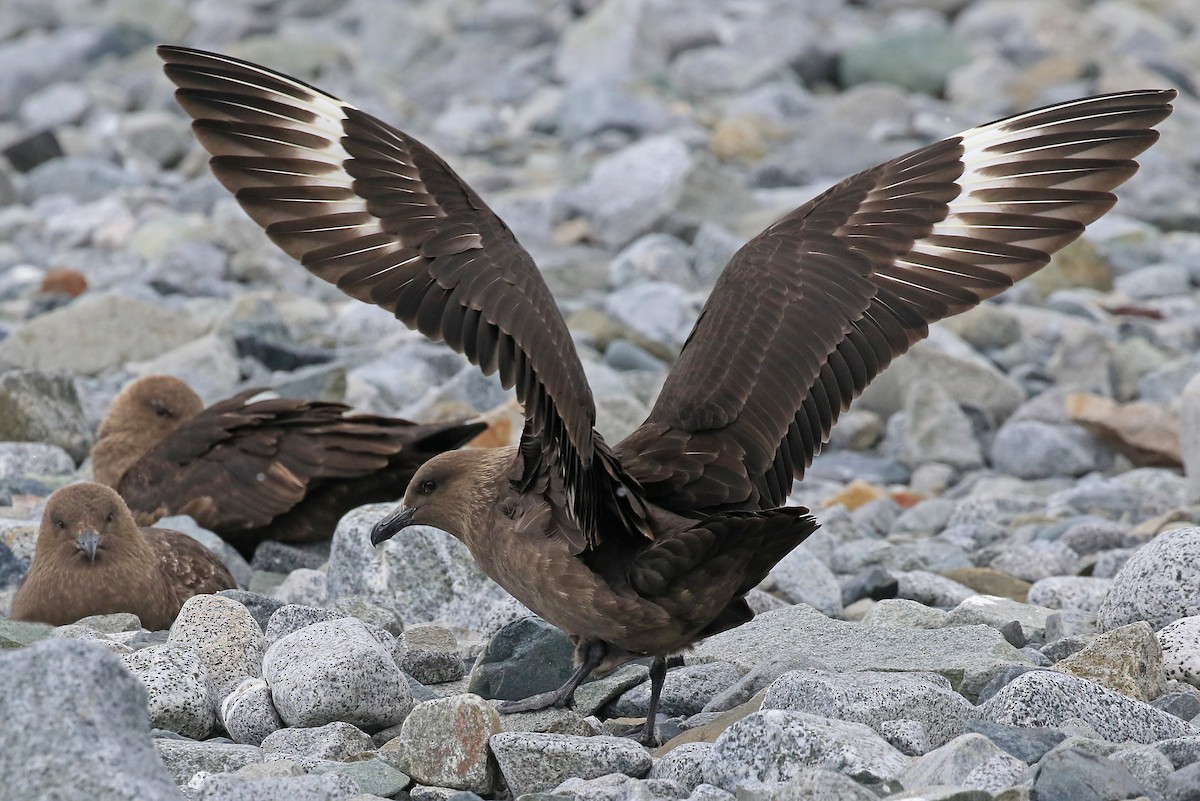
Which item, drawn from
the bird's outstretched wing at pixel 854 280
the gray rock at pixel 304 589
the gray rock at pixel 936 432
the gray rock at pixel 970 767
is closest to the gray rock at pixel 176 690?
the bird's outstretched wing at pixel 854 280

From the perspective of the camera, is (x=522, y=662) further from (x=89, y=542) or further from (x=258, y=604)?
(x=89, y=542)

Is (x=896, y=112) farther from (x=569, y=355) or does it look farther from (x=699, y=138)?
(x=569, y=355)

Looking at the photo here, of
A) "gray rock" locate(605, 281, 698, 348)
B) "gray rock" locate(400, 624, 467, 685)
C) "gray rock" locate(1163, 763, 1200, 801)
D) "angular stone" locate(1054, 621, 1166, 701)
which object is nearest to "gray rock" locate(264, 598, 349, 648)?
"gray rock" locate(400, 624, 467, 685)

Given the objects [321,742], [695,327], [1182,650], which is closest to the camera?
[321,742]

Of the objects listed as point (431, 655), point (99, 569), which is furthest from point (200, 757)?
point (99, 569)

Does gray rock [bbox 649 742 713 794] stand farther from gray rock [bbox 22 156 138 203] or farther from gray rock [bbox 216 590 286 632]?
gray rock [bbox 22 156 138 203]

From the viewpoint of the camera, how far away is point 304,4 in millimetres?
22047

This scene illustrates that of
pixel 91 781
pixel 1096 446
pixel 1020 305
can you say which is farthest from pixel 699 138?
pixel 91 781

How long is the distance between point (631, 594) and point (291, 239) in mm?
1474

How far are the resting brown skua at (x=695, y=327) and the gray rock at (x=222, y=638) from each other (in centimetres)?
54

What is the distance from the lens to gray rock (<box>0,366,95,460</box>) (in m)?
7.80

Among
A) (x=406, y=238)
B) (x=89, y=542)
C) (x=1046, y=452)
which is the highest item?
(x=406, y=238)

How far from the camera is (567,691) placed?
4.70 metres

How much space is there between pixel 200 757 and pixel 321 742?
1.11ft
